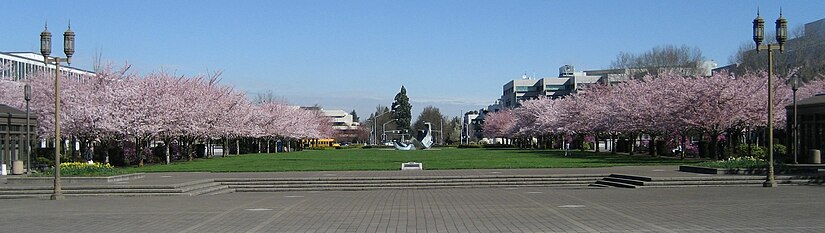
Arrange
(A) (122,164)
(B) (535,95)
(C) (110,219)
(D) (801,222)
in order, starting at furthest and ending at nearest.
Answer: (B) (535,95) < (A) (122,164) < (C) (110,219) < (D) (801,222)

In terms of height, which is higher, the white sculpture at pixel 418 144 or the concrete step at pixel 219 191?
the white sculpture at pixel 418 144

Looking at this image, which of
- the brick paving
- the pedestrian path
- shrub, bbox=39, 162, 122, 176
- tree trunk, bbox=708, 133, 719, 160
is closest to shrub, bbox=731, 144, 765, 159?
tree trunk, bbox=708, 133, 719, 160

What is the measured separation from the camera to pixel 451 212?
795 inches

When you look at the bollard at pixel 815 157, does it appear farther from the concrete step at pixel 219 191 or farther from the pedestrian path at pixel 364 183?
the concrete step at pixel 219 191

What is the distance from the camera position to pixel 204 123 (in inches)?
2537

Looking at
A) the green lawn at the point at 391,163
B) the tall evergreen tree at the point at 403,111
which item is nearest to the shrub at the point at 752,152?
the green lawn at the point at 391,163

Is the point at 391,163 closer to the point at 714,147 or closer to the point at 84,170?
the point at 714,147

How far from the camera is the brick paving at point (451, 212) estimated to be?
16.4m

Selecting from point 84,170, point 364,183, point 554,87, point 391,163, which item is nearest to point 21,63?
point 391,163

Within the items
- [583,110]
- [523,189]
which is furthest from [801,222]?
[583,110]

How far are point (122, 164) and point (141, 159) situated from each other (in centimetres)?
114

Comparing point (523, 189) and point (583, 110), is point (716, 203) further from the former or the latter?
point (583, 110)

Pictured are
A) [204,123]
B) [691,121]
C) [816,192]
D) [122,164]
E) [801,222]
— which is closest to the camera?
[801,222]

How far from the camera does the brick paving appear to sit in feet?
53.8
